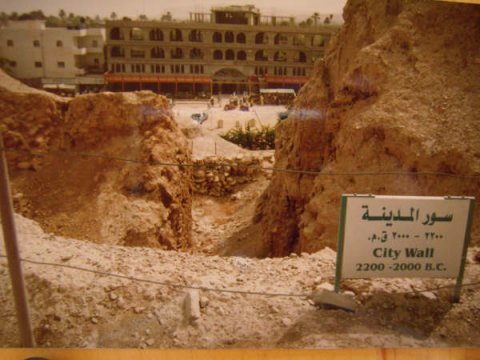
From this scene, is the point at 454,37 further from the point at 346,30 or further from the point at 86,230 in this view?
the point at 86,230

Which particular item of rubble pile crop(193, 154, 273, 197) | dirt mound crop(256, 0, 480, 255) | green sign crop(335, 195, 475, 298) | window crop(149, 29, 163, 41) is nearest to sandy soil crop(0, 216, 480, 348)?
green sign crop(335, 195, 475, 298)

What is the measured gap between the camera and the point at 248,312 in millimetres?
3072

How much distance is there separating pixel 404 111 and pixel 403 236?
1.41m

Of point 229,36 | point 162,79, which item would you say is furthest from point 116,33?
point 229,36

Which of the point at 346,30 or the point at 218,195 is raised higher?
the point at 346,30


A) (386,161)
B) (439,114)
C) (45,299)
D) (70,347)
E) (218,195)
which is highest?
(439,114)

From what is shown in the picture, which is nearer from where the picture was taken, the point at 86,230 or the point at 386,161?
the point at 386,161

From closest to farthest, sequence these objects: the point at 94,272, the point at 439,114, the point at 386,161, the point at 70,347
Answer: the point at 70,347 → the point at 94,272 → the point at 439,114 → the point at 386,161

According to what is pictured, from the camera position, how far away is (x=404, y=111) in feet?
12.6

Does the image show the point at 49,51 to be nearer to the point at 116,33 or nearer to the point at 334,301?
the point at 116,33

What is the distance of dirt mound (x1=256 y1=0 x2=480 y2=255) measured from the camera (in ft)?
12.0

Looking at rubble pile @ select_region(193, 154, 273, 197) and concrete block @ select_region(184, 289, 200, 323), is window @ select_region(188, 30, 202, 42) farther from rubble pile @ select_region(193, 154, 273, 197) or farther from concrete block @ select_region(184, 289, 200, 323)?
rubble pile @ select_region(193, 154, 273, 197)

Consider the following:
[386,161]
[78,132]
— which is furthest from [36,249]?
[386,161]

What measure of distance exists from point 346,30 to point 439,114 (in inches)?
76.3
